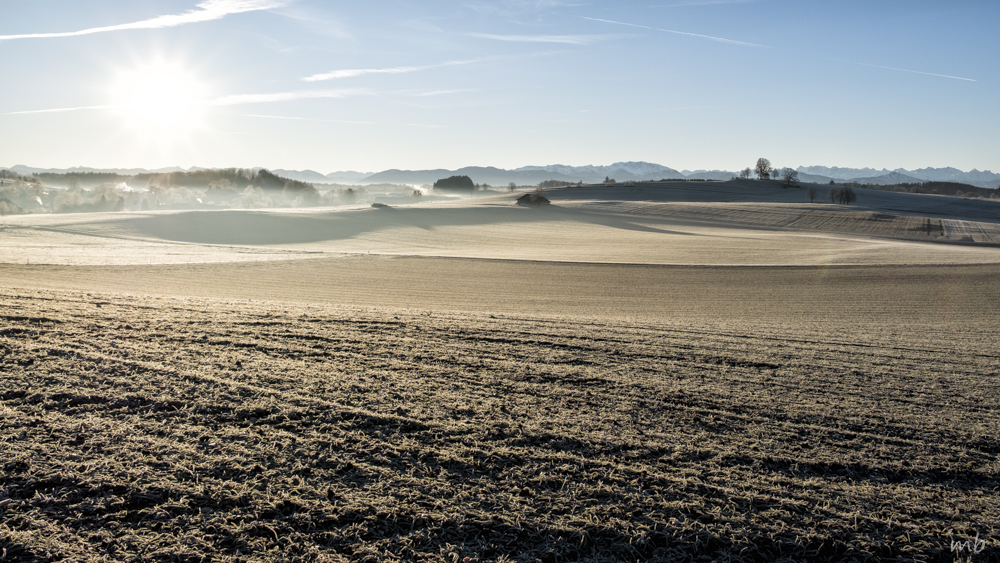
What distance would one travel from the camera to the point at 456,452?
444 cm

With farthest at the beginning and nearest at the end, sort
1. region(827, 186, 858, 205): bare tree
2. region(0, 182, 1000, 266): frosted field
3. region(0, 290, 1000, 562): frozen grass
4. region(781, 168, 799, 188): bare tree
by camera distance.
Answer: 1. region(781, 168, 799, 188): bare tree
2. region(827, 186, 858, 205): bare tree
3. region(0, 182, 1000, 266): frosted field
4. region(0, 290, 1000, 562): frozen grass

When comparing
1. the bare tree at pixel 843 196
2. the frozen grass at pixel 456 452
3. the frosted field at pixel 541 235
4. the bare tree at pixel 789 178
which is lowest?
the frozen grass at pixel 456 452

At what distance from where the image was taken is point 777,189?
111 metres

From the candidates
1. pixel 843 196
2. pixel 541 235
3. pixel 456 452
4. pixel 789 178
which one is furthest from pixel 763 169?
pixel 456 452

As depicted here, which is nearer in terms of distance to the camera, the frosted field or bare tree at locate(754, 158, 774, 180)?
the frosted field

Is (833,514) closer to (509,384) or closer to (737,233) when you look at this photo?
(509,384)

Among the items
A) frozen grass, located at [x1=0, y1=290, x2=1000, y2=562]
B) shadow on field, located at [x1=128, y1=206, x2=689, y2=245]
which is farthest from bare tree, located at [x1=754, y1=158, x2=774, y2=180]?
frozen grass, located at [x1=0, y1=290, x2=1000, y2=562]

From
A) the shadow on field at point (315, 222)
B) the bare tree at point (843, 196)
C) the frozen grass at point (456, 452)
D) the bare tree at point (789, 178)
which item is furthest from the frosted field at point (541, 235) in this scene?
the bare tree at point (789, 178)

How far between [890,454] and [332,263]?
86.2ft

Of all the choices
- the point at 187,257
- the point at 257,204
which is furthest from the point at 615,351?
the point at 257,204

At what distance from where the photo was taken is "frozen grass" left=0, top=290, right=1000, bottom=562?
3402mm

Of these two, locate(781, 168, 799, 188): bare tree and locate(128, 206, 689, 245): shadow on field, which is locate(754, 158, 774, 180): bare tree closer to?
locate(781, 168, 799, 188): bare tree

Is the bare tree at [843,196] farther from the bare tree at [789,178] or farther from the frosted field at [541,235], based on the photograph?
the bare tree at [789,178]

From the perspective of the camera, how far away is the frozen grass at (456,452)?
3.40 meters
